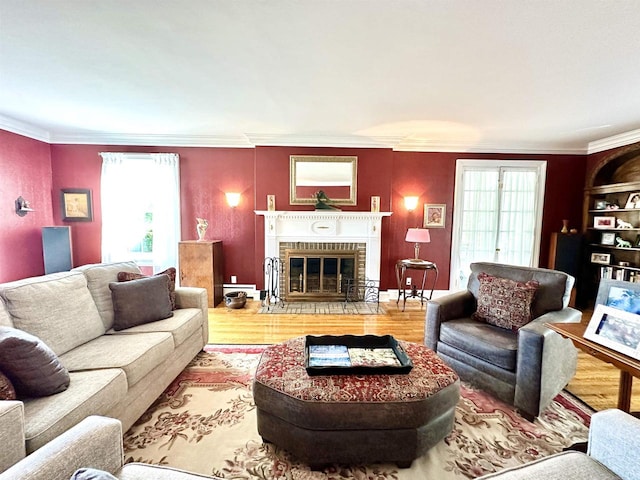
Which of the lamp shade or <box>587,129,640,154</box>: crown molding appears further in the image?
the lamp shade

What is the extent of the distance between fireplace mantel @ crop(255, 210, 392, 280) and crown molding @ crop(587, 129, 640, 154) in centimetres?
340

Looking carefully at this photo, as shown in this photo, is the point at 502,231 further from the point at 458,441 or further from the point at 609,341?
the point at 458,441

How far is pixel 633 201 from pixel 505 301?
→ 337 cm

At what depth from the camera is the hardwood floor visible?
98.3 inches

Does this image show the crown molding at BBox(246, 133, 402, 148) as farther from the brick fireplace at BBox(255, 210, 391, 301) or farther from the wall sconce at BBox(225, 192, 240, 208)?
the brick fireplace at BBox(255, 210, 391, 301)

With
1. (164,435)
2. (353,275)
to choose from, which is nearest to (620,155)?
(353,275)

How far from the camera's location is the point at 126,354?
1.85m

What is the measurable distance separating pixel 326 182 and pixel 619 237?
14.7 feet

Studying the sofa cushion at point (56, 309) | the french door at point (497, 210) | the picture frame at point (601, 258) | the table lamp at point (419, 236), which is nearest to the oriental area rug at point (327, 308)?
the table lamp at point (419, 236)

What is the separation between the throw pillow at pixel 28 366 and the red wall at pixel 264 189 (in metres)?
3.29

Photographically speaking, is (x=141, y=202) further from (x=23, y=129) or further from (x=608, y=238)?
(x=608, y=238)

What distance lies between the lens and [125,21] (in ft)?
5.99

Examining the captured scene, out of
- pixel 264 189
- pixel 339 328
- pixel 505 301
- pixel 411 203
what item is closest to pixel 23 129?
pixel 264 189

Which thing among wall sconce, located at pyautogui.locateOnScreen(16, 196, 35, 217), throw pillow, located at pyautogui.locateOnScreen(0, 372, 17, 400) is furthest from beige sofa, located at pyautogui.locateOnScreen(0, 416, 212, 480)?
wall sconce, located at pyautogui.locateOnScreen(16, 196, 35, 217)
